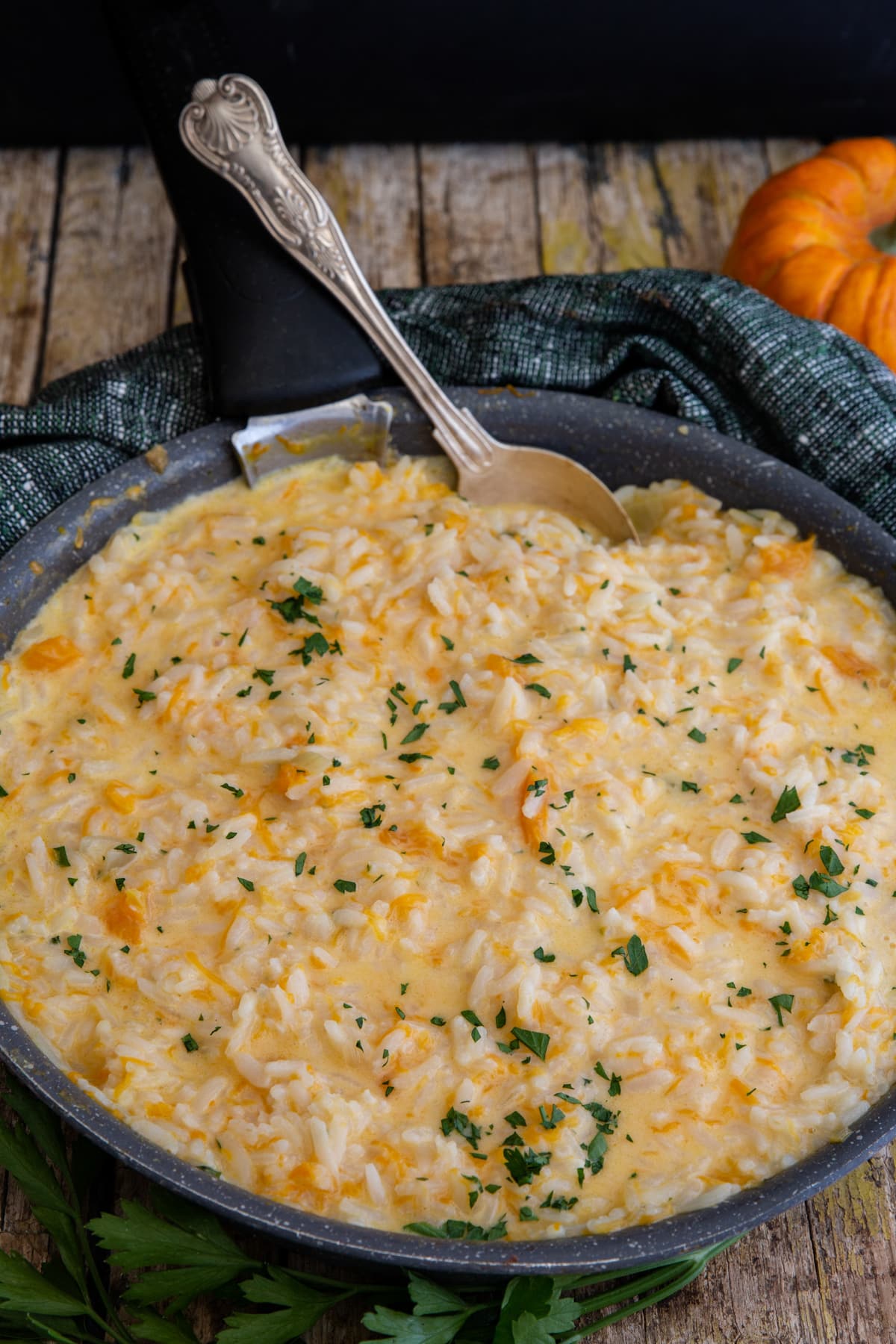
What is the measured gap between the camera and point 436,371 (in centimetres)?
416

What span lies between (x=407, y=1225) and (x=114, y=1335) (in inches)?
26.8

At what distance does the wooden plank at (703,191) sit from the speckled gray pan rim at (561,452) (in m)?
1.67

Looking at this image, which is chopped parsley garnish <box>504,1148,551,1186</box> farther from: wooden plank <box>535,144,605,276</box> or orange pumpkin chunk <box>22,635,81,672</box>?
wooden plank <box>535,144,605,276</box>

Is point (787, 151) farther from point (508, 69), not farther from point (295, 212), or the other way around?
point (295, 212)

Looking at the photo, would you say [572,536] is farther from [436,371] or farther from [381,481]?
[436,371]

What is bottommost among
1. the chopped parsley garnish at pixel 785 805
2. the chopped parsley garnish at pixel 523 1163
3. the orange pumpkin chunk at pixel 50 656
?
the chopped parsley garnish at pixel 523 1163

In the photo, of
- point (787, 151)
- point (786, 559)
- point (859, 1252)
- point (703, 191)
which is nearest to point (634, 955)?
point (859, 1252)

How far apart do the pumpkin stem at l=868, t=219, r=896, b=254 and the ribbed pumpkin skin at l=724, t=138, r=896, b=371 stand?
18 mm

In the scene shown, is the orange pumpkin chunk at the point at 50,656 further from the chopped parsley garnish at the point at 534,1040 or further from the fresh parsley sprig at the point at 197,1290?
the chopped parsley garnish at the point at 534,1040

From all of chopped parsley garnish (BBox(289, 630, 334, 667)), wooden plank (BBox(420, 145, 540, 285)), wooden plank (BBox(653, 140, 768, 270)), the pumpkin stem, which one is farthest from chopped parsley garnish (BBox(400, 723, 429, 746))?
wooden plank (BBox(653, 140, 768, 270))

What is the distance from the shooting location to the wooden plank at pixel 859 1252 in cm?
289

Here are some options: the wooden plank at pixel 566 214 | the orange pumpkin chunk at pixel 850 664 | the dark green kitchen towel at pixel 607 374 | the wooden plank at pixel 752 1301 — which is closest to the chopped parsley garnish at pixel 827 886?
the orange pumpkin chunk at pixel 850 664

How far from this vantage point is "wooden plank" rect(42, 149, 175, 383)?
4.90 meters

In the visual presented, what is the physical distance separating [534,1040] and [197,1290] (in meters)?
0.81
